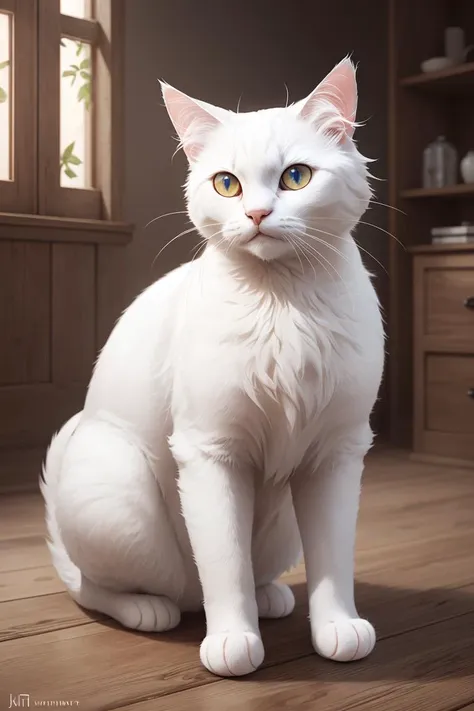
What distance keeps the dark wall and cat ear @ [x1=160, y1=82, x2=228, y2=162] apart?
7.27 ft

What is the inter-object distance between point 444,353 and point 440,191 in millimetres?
661

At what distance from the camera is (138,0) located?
11.1 ft

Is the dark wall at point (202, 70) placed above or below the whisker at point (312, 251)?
above

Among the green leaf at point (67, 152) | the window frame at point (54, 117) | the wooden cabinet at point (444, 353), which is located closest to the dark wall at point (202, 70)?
the window frame at point (54, 117)

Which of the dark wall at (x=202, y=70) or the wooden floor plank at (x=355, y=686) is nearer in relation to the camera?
the wooden floor plank at (x=355, y=686)

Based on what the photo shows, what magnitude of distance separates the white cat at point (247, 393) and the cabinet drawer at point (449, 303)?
2.00 meters

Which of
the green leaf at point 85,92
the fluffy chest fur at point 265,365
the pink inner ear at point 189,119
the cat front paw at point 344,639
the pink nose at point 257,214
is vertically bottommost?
the cat front paw at point 344,639

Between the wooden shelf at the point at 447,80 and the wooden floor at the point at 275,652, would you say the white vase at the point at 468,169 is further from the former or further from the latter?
the wooden floor at the point at 275,652

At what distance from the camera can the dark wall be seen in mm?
3410

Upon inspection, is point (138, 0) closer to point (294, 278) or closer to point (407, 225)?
point (407, 225)

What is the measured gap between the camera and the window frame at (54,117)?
314 cm

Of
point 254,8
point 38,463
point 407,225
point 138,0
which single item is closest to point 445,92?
point 407,225

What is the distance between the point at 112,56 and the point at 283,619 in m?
2.48

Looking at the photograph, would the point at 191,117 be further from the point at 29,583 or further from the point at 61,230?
the point at 61,230
